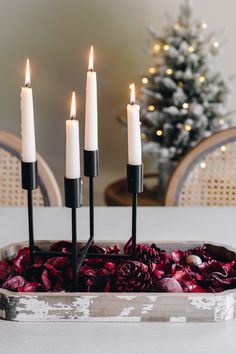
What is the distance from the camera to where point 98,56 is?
9.53 feet

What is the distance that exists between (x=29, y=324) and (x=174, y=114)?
169 cm

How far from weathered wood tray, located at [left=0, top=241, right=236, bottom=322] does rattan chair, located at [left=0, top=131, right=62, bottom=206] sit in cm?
79

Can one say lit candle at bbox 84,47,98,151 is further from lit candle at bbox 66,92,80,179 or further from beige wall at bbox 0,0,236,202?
beige wall at bbox 0,0,236,202

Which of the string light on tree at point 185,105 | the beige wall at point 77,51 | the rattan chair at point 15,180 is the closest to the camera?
the rattan chair at point 15,180

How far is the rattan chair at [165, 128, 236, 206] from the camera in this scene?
175cm

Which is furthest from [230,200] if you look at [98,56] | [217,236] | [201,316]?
[98,56]

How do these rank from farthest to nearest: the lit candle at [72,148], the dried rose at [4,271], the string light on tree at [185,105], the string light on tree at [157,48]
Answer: the string light on tree at [157,48]
the string light on tree at [185,105]
the dried rose at [4,271]
the lit candle at [72,148]

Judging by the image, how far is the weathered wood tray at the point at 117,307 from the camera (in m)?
0.90

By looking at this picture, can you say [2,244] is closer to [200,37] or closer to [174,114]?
[174,114]

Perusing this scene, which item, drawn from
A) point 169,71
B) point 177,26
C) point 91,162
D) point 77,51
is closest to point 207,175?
point 91,162

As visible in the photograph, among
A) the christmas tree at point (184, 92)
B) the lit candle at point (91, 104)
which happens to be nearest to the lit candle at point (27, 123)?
the lit candle at point (91, 104)

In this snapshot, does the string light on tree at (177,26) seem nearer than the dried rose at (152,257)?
No

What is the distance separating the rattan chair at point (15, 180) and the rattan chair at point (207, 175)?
30 cm

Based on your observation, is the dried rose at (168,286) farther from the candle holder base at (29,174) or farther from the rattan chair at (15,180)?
the rattan chair at (15,180)
